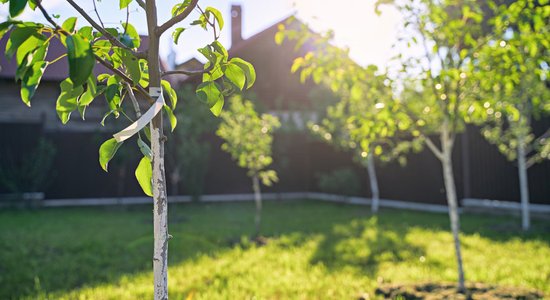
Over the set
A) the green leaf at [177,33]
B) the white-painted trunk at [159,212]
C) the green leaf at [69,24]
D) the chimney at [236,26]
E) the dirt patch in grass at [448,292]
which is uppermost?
the chimney at [236,26]

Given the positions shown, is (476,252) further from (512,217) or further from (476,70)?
(512,217)

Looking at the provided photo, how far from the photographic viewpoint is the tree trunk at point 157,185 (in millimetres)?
1422

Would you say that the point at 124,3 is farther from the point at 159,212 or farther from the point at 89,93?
the point at 159,212

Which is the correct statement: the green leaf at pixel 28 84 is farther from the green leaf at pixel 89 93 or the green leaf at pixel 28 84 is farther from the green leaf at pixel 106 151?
the green leaf at pixel 106 151

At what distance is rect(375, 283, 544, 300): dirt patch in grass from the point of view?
3299mm

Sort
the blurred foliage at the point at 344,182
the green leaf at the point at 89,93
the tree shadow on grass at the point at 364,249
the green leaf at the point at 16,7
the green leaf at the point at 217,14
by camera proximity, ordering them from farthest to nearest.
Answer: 1. the blurred foliage at the point at 344,182
2. the tree shadow on grass at the point at 364,249
3. the green leaf at the point at 217,14
4. the green leaf at the point at 89,93
5. the green leaf at the point at 16,7

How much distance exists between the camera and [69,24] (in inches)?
47.1

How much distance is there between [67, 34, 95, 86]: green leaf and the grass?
303 centimetres

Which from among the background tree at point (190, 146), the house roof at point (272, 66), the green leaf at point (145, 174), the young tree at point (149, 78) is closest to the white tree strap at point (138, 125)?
the young tree at point (149, 78)

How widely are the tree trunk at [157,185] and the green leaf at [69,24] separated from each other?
281 mm

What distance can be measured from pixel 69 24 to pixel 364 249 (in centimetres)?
512

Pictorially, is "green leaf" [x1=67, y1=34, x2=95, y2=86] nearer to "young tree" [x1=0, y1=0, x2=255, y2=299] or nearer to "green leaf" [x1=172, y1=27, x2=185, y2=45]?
"young tree" [x1=0, y1=0, x2=255, y2=299]

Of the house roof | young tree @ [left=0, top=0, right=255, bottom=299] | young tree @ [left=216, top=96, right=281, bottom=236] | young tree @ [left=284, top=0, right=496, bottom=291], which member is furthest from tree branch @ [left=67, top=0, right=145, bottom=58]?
the house roof

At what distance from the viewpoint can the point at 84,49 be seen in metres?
1.01
